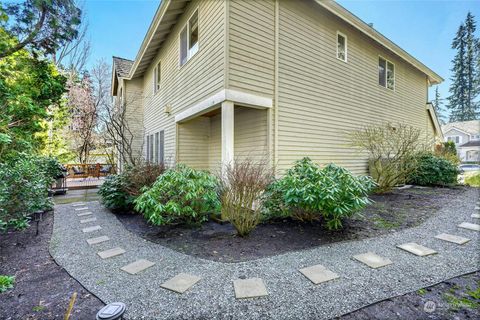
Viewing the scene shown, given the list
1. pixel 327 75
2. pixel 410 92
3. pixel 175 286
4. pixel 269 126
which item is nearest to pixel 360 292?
pixel 175 286

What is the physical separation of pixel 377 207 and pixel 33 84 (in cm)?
1006

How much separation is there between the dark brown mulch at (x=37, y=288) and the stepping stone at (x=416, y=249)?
12.8ft

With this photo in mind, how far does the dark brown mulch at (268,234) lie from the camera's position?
135 inches

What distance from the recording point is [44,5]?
584 centimetres

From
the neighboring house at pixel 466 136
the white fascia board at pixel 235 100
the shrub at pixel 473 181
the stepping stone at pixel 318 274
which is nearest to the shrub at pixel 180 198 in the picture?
the white fascia board at pixel 235 100

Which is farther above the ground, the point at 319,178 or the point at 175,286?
the point at 319,178

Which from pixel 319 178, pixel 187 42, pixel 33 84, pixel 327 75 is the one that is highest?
pixel 187 42

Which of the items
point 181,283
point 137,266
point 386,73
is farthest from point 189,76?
point 386,73

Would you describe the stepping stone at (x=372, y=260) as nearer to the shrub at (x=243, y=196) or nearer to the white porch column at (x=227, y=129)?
the shrub at (x=243, y=196)

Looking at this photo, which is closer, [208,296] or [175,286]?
[208,296]

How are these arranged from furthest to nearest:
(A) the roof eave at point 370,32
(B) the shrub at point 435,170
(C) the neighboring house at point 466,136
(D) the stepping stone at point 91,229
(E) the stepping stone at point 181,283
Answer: (C) the neighboring house at point 466,136, (B) the shrub at point 435,170, (A) the roof eave at point 370,32, (D) the stepping stone at point 91,229, (E) the stepping stone at point 181,283

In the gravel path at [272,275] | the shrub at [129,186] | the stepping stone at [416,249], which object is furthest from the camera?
the shrub at [129,186]

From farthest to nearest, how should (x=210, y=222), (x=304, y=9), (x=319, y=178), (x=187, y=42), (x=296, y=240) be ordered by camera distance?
(x=187, y=42) < (x=304, y=9) < (x=210, y=222) < (x=319, y=178) < (x=296, y=240)

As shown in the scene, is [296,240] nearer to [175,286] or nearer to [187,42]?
[175,286]
